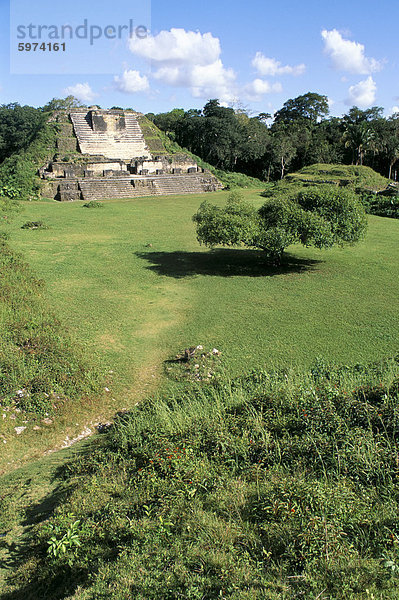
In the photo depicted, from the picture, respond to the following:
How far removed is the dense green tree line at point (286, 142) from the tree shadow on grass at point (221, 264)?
91.0 feet

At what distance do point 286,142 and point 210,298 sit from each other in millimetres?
35721

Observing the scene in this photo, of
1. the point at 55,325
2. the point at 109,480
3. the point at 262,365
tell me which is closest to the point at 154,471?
the point at 109,480

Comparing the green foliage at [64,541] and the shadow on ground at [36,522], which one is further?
the green foliage at [64,541]

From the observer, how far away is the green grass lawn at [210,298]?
26.0 feet

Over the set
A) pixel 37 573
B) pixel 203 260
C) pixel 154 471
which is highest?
pixel 203 260

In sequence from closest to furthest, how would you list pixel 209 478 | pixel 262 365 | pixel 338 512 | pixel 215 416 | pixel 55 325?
pixel 338 512, pixel 209 478, pixel 215 416, pixel 262 365, pixel 55 325

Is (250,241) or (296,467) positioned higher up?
(250,241)

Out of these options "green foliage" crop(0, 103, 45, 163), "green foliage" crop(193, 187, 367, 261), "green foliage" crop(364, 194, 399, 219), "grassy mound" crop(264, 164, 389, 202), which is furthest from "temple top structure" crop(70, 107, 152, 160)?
"green foliage" crop(193, 187, 367, 261)

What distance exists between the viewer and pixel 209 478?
397cm

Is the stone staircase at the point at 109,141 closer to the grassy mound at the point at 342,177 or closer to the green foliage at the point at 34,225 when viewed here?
the grassy mound at the point at 342,177

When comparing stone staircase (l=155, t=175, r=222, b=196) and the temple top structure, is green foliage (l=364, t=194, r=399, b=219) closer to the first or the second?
stone staircase (l=155, t=175, r=222, b=196)

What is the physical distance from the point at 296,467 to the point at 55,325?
19.4ft

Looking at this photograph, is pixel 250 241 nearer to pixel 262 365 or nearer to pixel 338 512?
pixel 262 365

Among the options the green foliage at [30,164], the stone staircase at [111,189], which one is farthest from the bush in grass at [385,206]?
the green foliage at [30,164]
